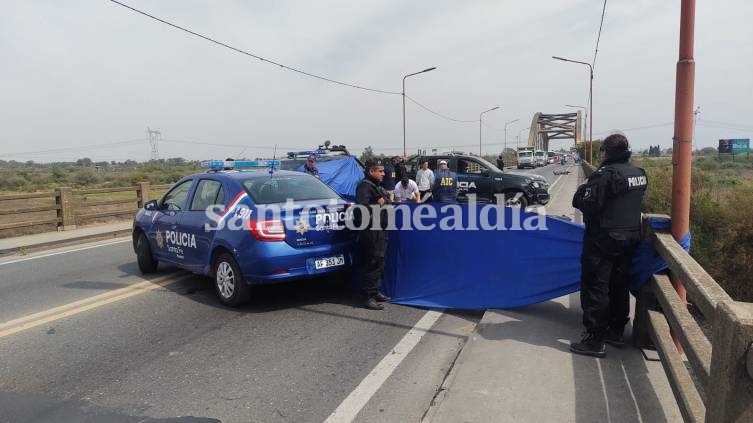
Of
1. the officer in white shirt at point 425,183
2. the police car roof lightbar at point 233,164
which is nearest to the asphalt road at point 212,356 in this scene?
the police car roof lightbar at point 233,164

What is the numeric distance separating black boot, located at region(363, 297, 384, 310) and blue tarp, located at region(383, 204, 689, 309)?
25 centimetres

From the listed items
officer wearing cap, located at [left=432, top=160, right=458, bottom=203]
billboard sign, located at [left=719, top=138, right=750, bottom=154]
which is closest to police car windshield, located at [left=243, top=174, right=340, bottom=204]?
officer wearing cap, located at [left=432, top=160, right=458, bottom=203]

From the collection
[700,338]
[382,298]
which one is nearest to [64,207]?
[382,298]

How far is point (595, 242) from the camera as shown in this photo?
13.7 ft

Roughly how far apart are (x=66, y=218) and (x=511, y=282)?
13.5 m

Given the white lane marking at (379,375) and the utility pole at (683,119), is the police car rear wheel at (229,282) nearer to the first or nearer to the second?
the white lane marking at (379,375)

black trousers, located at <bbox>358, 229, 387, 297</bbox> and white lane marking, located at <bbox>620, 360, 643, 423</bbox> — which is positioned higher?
black trousers, located at <bbox>358, 229, 387, 297</bbox>

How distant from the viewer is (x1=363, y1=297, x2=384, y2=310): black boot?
5.82 meters

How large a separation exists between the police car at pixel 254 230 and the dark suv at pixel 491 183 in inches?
377

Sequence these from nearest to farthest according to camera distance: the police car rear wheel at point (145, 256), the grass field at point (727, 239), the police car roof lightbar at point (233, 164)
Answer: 1. the grass field at point (727, 239)
2. the police car roof lightbar at point (233, 164)
3. the police car rear wheel at point (145, 256)

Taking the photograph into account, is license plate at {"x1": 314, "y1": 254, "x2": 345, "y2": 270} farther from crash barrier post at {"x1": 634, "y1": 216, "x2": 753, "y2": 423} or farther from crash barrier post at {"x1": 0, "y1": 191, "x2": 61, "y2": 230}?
crash barrier post at {"x1": 0, "y1": 191, "x2": 61, "y2": 230}

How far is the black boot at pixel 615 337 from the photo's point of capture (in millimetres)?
4332

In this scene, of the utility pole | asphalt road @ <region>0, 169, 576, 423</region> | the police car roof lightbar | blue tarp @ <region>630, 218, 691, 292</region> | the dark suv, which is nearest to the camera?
asphalt road @ <region>0, 169, 576, 423</region>

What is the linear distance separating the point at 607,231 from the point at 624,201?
266 mm
